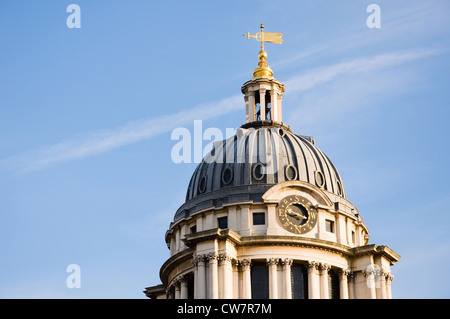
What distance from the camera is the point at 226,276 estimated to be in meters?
91.1

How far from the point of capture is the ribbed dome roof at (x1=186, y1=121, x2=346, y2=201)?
9919 cm

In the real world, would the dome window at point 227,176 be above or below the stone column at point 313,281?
above

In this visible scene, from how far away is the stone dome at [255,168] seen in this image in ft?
323

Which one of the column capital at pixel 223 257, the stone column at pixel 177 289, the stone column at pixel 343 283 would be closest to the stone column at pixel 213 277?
the column capital at pixel 223 257

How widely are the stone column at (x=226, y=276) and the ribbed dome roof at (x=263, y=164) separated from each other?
9390 millimetres

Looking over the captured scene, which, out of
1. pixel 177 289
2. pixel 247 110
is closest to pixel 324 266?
pixel 177 289

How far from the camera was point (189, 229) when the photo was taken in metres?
99.1

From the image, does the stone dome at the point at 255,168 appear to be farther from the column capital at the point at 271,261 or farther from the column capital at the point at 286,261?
the column capital at the point at 286,261

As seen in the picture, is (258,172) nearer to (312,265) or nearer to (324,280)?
(312,265)

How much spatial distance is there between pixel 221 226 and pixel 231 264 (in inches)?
206

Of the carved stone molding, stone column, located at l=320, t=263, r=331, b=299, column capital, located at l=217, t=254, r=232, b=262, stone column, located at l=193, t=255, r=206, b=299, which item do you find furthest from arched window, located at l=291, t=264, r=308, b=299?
stone column, located at l=193, t=255, r=206, b=299

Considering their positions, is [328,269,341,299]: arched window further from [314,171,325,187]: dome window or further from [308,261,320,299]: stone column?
[314,171,325,187]: dome window

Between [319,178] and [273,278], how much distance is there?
12720 mm
